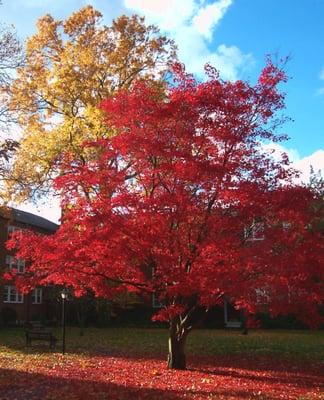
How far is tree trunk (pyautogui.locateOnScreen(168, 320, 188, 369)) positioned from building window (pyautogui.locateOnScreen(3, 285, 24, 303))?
31.0 meters

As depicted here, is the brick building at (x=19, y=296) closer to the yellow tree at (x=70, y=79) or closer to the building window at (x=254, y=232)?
the yellow tree at (x=70, y=79)

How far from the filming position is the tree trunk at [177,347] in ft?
47.9

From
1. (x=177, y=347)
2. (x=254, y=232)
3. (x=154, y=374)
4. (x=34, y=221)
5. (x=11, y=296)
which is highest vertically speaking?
(x=34, y=221)

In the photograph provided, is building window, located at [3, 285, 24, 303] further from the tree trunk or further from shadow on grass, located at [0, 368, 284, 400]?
shadow on grass, located at [0, 368, 284, 400]

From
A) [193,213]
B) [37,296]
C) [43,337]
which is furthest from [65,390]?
[37,296]

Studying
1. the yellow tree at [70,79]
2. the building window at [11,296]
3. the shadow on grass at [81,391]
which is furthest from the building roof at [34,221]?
the shadow on grass at [81,391]

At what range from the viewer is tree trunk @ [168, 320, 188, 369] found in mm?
14592

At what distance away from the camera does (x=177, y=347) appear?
14781 mm

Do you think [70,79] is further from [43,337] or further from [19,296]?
[19,296]

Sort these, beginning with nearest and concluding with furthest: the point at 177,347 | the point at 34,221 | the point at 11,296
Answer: the point at 177,347 < the point at 11,296 < the point at 34,221

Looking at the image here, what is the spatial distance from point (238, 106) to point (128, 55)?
1335 cm

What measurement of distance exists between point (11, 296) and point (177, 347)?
32.4 metres

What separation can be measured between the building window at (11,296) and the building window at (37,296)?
192cm

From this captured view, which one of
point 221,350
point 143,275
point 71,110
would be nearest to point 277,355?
point 221,350
